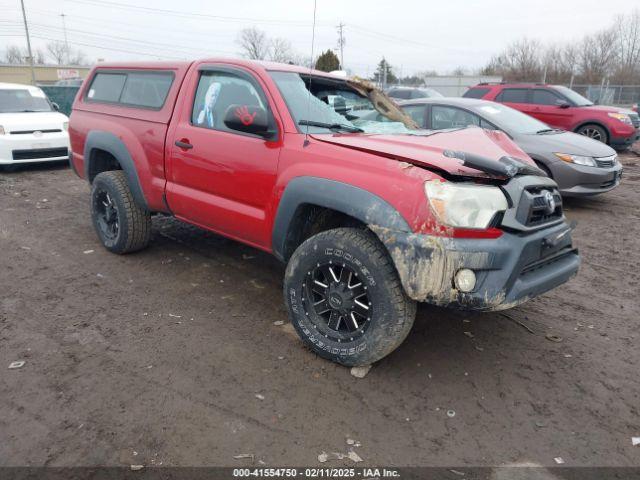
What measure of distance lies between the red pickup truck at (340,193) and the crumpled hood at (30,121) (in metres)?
5.79

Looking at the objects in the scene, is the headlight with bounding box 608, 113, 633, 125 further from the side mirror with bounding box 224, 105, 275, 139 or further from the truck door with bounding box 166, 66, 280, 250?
the side mirror with bounding box 224, 105, 275, 139

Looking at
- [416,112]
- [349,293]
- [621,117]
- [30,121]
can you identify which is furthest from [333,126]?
[621,117]

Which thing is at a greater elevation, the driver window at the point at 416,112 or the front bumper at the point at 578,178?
the driver window at the point at 416,112

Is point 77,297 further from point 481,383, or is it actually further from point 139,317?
point 481,383

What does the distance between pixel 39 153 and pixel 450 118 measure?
24.8 ft

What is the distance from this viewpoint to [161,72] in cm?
423

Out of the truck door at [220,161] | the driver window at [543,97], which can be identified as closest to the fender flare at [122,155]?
the truck door at [220,161]

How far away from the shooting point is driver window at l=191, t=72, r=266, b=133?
3570 mm

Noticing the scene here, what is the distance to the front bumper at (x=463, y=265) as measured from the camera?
2486 mm

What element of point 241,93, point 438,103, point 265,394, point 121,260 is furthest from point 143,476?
point 438,103

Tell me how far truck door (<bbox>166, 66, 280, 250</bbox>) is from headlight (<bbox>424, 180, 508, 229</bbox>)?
117cm

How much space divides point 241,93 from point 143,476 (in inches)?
103

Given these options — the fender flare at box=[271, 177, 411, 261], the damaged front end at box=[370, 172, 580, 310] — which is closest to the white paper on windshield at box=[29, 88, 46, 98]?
the fender flare at box=[271, 177, 411, 261]

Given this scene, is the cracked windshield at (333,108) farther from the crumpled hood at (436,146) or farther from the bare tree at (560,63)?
the bare tree at (560,63)
